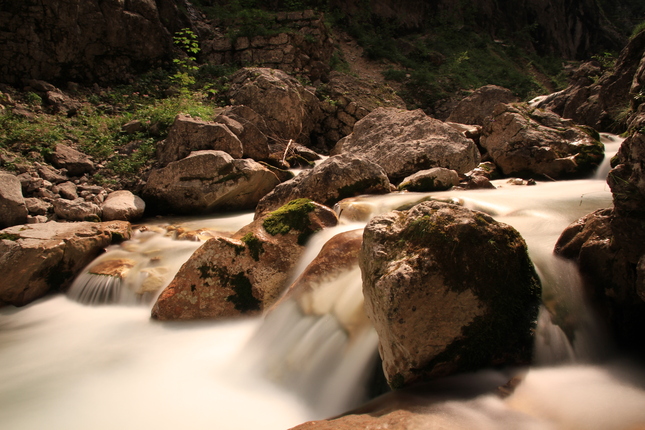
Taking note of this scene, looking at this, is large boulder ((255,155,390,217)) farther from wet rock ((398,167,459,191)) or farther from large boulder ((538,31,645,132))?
large boulder ((538,31,645,132))

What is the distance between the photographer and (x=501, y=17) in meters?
29.7

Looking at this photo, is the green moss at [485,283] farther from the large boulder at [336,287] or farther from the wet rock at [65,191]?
the wet rock at [65,191]

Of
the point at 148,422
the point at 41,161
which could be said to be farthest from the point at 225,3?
the point at 148,422

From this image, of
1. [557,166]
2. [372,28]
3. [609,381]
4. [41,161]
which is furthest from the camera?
[372,28]

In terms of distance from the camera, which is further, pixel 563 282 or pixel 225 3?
pixel 225 3

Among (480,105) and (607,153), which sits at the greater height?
(480,105)

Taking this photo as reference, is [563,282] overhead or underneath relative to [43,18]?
underneath

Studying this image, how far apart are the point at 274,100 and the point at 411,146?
16.9ft

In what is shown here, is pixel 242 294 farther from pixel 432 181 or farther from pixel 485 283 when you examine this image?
pixel 432 181

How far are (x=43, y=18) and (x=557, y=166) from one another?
14.1 metres

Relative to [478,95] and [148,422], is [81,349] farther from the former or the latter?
[478,95]

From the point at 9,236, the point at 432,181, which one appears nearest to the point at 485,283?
the point at 432,181

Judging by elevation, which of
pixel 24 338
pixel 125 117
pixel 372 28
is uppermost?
pixel 372 28

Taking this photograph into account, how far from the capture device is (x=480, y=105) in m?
14.7
